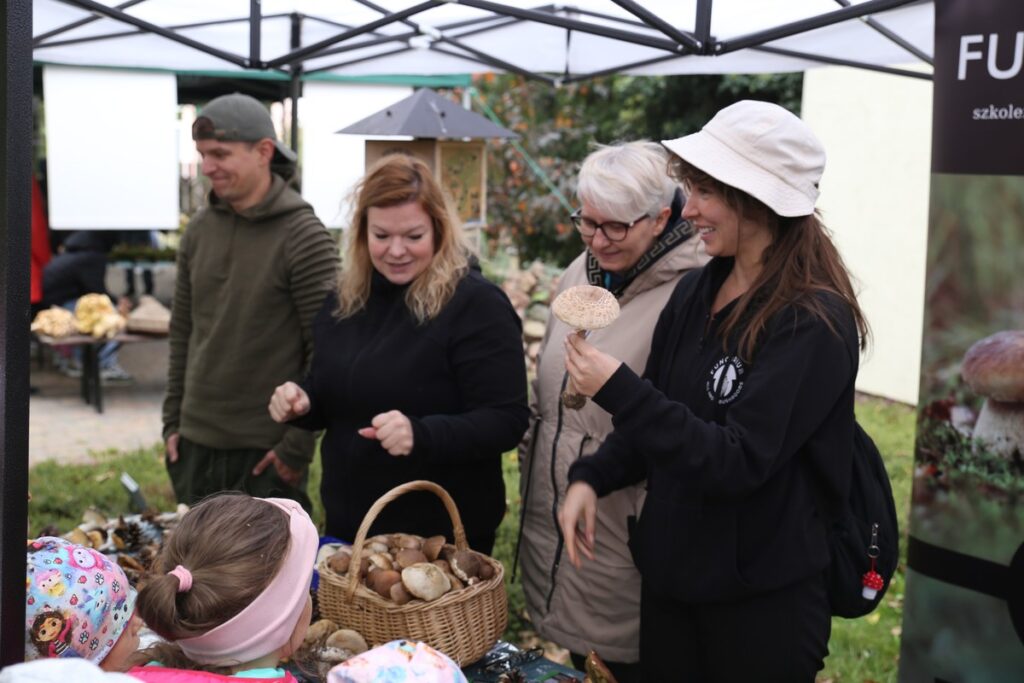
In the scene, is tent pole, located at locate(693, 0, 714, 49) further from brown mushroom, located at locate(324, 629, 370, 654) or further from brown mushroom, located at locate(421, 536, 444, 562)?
brown mushroom, located at locate(324, 629, 370, 654)

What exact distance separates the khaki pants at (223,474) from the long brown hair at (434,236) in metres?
0.94

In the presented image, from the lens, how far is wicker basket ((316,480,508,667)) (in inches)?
79.5

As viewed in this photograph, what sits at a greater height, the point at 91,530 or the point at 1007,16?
the point at 1007,16

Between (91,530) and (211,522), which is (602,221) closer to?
(211,522)

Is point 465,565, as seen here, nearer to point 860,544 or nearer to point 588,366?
point 588,366

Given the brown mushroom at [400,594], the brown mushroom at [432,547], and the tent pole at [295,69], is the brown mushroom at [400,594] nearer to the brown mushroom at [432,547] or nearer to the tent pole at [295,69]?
the brown mushroom at [432,547]

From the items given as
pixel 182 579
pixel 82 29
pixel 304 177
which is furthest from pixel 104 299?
pixel 182 579

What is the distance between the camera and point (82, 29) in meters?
4.65

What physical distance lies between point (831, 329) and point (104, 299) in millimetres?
6891

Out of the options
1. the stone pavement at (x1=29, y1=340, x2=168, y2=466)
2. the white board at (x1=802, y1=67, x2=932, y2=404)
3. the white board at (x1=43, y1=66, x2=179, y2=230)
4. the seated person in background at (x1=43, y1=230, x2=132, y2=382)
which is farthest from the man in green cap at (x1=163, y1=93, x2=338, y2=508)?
the white board at (x1=802, y1=67, x2=932, y2=404)

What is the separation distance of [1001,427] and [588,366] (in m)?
0.75

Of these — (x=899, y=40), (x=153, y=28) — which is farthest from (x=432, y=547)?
(x=153, y=28)

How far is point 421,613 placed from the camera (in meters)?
2.02

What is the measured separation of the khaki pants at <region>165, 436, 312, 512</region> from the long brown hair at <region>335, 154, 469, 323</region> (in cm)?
94
